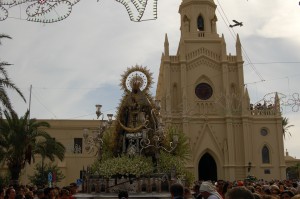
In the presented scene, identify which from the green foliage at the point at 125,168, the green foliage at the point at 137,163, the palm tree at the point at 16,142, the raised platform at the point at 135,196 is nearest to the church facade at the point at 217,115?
the palm tree at the point at 16,142

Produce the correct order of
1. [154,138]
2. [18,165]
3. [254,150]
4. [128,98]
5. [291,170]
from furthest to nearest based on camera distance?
[291,170]
[254,150]
[18,165]
[128,98]
[154,138]

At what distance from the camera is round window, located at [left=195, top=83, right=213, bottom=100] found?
143 ft

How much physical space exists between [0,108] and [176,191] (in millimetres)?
13418

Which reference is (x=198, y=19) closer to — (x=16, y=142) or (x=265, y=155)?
(x=265, y=155)

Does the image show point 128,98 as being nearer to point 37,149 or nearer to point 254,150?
point 37,149

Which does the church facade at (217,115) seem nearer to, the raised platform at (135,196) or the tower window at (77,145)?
the tower window at (77,145)

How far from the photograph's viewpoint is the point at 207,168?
141 ft

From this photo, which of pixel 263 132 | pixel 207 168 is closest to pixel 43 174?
pixel 207 168

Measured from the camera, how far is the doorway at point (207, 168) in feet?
139

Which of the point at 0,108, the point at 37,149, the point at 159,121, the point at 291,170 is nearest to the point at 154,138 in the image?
the point at 159,121

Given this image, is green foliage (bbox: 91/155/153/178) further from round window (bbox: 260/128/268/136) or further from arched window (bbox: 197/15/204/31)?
arched window (bbox: 197/15/204/31)

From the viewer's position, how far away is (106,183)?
649 inches

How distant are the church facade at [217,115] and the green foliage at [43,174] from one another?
11.5 m

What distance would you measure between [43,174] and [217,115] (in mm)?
18611
